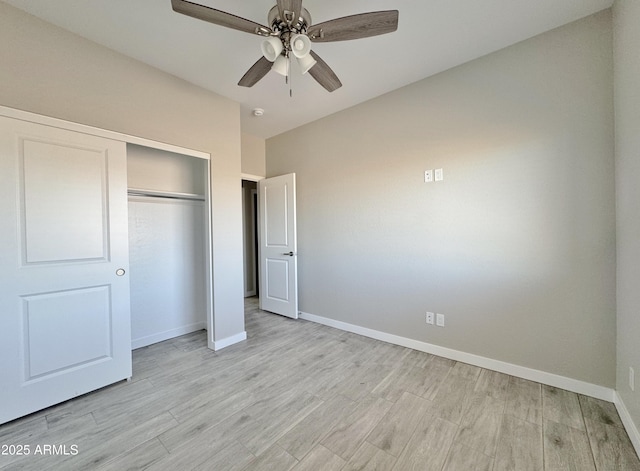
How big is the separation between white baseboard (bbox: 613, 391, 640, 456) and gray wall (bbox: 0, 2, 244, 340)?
3.11 m

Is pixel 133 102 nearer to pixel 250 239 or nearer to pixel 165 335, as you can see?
pixel 165 335

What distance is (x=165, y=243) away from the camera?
3.06 meters

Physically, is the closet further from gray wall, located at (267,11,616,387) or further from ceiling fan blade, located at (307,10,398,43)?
gray wall, located at (267,11,616,387)

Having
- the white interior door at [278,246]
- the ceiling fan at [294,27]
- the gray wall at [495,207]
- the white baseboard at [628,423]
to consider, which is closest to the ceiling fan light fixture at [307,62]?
the ceiling fan at [294,27]

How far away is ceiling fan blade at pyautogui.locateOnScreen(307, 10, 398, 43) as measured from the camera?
4.57 ft

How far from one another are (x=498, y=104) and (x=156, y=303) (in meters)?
4.02

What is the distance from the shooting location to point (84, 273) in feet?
6.53

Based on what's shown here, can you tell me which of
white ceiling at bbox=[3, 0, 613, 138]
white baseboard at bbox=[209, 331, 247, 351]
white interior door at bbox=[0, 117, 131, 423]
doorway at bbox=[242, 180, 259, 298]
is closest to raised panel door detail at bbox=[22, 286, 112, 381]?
white interior door at bbox=[0, 117, 131, 423]

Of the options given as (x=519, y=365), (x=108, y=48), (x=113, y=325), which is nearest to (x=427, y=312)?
(x=519, y=365)

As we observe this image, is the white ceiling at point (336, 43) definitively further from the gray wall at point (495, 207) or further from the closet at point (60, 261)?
the closet at point (60, 261)

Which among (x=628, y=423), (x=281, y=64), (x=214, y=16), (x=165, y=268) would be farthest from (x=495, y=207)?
(x=165, y=268)

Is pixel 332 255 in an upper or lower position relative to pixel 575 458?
upper

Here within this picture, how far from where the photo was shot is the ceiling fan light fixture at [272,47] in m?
1.51

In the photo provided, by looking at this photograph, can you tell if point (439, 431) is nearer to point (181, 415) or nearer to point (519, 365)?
point (519, 365)
